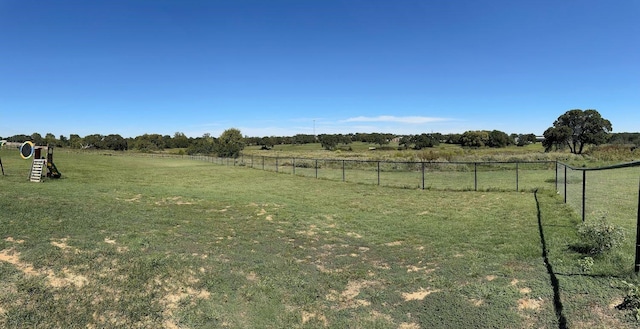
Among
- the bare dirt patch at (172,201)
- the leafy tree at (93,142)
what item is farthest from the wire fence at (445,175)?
the leafy tree at (93,142)

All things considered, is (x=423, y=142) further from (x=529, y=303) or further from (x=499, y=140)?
(x=529, y=303)

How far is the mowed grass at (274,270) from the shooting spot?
188 inches

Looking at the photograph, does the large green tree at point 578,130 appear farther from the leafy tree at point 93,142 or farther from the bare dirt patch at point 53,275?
the leafy tree at point 93,142

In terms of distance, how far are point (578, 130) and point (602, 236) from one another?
7434 centimetres

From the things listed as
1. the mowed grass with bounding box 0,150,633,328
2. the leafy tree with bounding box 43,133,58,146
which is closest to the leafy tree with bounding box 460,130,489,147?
the mowed grass with bounding box 0,150,633,328

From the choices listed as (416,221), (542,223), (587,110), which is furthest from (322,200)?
(587,110)

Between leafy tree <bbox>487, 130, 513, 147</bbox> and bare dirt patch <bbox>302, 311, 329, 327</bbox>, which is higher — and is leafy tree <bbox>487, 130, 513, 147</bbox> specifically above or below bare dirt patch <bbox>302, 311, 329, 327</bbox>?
above

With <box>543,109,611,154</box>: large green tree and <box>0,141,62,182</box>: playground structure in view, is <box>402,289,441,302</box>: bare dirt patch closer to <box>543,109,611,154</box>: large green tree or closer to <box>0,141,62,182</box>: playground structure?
<box>0,141,62,182</box>: playground structure

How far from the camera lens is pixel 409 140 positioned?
125375 mm

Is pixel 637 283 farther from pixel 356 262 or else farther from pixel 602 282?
pixel 356 262

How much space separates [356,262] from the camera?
23.3 ft

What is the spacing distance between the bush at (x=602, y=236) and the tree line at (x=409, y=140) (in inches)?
975

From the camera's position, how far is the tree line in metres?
66.0

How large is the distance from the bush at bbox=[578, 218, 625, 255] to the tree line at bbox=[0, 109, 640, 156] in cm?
2477
